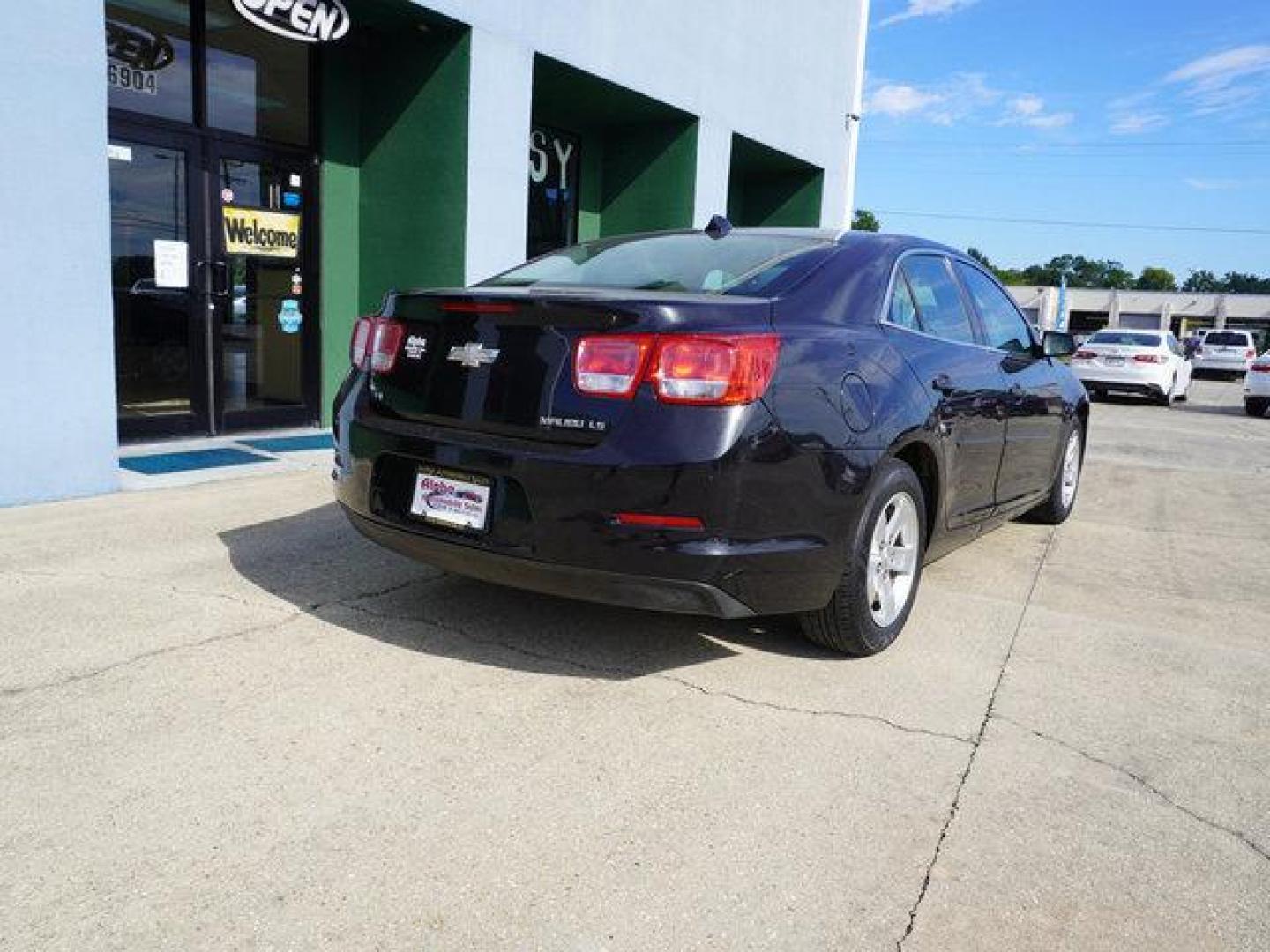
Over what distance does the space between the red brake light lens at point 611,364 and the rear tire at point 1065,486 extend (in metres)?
3.74

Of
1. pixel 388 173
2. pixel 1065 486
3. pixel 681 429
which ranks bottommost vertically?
pixel 1065 486

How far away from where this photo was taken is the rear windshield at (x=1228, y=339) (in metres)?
30.8

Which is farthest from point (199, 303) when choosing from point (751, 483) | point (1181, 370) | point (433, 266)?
point (1181, 370)

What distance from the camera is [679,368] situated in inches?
111

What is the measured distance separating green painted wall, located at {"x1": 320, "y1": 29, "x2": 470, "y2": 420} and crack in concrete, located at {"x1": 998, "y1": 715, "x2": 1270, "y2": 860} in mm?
5898

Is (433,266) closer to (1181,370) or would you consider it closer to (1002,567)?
(1002,567)

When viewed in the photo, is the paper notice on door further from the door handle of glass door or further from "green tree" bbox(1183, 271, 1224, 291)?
"green tree" bbox(1183, 271, 1224, 291)

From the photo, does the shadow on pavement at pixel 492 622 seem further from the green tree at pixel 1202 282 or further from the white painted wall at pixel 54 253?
the green tree at pixel 1202 282

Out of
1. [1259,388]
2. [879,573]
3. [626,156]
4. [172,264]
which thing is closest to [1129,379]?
[1259,388]

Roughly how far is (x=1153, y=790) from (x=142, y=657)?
309cm

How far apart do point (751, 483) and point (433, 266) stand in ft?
18.6

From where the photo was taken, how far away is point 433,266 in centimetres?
792

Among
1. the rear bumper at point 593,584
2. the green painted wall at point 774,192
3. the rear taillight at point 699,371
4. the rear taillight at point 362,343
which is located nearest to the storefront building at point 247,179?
the rear taillight at point 362,343

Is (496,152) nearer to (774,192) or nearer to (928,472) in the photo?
(928,472)
